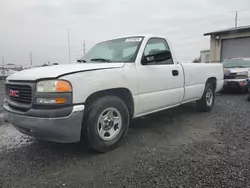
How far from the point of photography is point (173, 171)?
8.39ft

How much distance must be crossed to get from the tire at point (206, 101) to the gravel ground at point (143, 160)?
1232 mm

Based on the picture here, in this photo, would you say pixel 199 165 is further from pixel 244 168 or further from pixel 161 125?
pixel 161 125

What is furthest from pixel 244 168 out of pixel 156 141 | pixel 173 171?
pixel 156 141

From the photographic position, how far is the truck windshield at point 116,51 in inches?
145

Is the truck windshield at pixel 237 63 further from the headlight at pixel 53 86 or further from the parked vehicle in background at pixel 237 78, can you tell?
the headlight at pixel 53 86

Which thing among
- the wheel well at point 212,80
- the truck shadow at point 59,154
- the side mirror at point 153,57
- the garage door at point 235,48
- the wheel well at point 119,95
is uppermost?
the garage door at point 235,48

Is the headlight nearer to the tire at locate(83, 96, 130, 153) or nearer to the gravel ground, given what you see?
the tire at locate(83, 96, 130, 153)

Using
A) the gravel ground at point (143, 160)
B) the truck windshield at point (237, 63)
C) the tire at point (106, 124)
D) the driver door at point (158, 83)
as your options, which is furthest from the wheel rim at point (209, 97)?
the truck windshield at point (237, 63)

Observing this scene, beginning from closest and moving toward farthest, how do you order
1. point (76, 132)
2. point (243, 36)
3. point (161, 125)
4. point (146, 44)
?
point (76, 132)
point (146, 44)
point (161, 125)
point (243, 36)

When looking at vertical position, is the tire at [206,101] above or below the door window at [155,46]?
below

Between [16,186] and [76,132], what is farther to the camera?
[76,132]

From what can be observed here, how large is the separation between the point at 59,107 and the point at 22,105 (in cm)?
60

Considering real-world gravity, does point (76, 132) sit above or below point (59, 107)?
below

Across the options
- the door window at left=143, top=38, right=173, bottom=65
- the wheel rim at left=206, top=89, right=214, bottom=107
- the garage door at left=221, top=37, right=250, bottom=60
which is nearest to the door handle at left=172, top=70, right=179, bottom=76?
the door window at left=143, top=38, right=173, bottom=65
